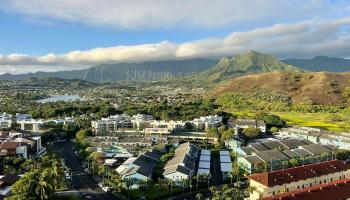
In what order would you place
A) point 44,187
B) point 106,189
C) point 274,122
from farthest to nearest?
point 274,122
point 106,189
point 44,187

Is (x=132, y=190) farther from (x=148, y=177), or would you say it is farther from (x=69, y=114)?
(x=69, y=114)

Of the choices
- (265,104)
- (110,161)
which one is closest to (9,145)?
(110,161)

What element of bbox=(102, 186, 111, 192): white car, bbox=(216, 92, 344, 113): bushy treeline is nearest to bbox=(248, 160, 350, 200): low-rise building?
bbox=(102, 186, 111, 192): white car

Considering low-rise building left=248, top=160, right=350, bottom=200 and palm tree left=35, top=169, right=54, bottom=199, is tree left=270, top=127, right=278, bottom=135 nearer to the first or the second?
low-rise building left=248, top=160, right=350, bottom=200

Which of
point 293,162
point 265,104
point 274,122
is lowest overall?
point 293,162

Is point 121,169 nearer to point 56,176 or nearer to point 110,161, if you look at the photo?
point 110,161

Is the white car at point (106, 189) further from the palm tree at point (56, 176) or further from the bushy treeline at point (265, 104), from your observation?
the bushy treeline at point (265, 104)
